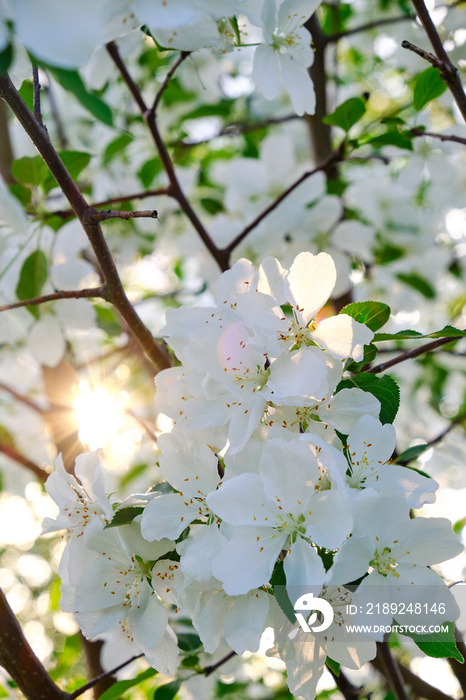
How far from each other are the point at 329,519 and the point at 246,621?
0.16 metres

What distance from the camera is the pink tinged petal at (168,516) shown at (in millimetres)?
742

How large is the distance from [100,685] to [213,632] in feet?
2.70

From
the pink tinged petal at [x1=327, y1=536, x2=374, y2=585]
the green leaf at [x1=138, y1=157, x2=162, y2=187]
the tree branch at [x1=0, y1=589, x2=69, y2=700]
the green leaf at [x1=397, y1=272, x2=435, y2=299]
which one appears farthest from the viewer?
the green leaf at [x1=397, y1=272, x2=435, y2=299]

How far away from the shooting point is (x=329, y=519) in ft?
2.15

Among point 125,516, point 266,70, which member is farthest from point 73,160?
point 125,516

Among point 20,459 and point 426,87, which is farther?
point 20,459

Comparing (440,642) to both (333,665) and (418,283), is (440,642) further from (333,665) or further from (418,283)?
(418,283)

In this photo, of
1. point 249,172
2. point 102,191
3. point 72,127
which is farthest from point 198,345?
point 72,127

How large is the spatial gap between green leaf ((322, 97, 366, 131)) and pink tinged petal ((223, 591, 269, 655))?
89 centimetres

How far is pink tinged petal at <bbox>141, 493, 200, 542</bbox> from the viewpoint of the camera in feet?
2.43

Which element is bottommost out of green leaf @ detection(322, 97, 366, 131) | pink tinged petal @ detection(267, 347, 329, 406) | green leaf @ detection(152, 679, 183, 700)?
green leaf @ detection(152, 679, 183, 700)

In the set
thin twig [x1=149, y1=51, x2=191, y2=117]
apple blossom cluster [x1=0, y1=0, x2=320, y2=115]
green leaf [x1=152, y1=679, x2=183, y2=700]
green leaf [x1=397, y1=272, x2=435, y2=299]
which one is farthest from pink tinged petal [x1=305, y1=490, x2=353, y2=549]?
green leaf [x1=397, y1=272, x2=435, y2=299]

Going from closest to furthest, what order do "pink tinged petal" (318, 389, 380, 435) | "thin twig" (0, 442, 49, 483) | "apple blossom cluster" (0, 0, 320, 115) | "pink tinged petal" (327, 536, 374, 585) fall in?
"apple blossom cluster" (0, 0, 320, 115), "pink tinged petal" (327, 536, 374, 585), "pink tinged petal" (318, 389, 380, 435), "thin twig" (0, 442, 49, 483)

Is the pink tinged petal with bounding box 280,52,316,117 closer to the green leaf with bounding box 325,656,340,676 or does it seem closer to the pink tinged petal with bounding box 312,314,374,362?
the pink tinged petal with bounding box 312,314,374,362
